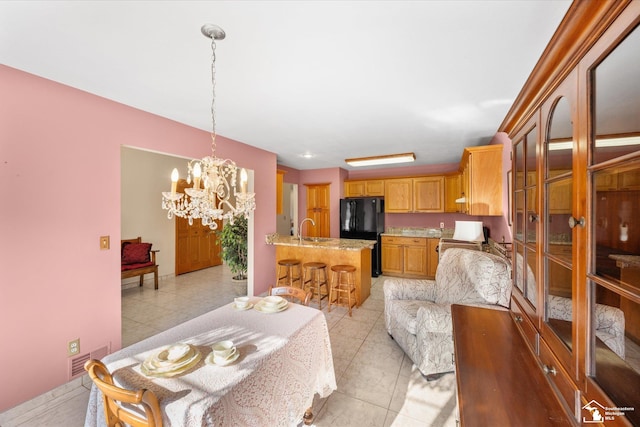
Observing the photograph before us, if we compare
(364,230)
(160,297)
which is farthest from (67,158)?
(364,230)

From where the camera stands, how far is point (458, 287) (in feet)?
7.45

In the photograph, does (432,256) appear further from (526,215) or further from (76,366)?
(76,366)

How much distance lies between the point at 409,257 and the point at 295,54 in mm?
4517

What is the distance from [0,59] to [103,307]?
1995 mm

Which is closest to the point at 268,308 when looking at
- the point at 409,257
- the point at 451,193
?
the point at 409,257

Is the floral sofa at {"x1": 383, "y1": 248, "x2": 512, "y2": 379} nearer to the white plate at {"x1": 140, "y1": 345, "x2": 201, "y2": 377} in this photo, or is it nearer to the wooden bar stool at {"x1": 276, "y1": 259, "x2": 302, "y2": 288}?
the white plate at {"x1": 140, "y1": 345, "x2": 201, "y2": 377}

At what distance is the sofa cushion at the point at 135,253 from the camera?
14.0 feet

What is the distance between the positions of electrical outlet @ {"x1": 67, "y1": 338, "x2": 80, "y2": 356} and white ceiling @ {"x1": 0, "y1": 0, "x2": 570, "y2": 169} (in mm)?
2141

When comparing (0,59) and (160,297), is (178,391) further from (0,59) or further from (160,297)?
(160,297)

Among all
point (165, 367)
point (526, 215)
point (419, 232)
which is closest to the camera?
point (165, 367)

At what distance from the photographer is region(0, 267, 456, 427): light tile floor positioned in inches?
68.2

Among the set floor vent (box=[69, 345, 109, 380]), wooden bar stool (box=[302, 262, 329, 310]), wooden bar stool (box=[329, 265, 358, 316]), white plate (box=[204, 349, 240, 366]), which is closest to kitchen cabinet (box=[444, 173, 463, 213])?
wooden bar stool (box=[329, 265, 358, 316])

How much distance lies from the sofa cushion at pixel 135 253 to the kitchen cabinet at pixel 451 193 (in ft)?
18.9

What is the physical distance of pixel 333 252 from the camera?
3934mm
